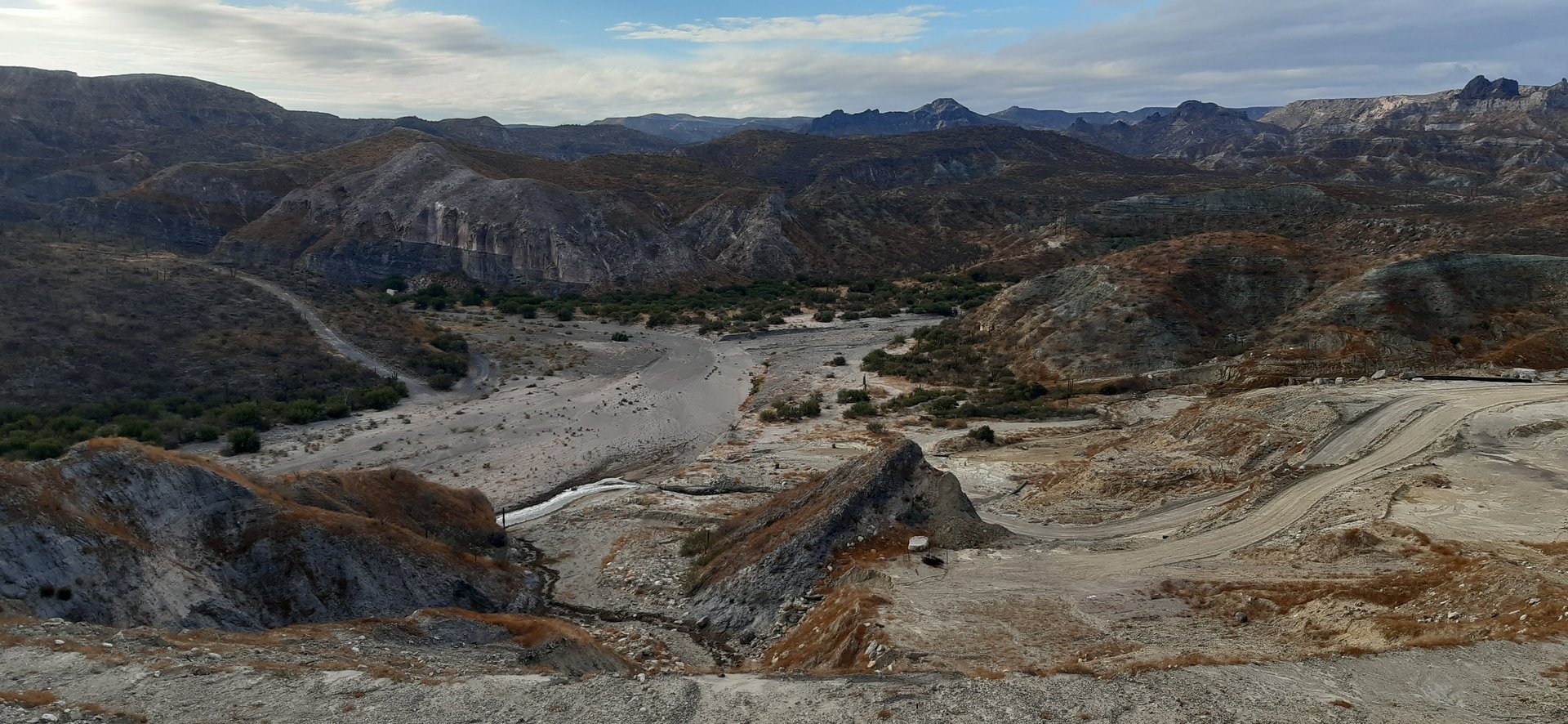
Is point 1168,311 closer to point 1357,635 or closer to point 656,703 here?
point 1357,635

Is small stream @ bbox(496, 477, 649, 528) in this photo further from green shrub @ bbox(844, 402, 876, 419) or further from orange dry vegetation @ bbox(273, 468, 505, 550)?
green shrub @ bbox(844, 402, 876, 419)

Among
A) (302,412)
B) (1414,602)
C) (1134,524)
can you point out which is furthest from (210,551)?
(302,412)

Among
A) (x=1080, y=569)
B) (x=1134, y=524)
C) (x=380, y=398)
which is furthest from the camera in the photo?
(x=380, y=398)

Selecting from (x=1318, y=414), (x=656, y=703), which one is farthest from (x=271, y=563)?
(x=1318, y=414)

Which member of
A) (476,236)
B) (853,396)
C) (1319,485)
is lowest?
(853,396)

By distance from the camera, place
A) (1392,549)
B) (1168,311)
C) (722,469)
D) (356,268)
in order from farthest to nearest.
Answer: (356,268) < (1168,311) < (722,469) < (1392,549)

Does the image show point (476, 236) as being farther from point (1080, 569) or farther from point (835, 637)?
point (835, 637)

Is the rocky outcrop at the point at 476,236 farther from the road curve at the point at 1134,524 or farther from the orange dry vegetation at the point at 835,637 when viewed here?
the orange dry vegetation at the point at 835,637
